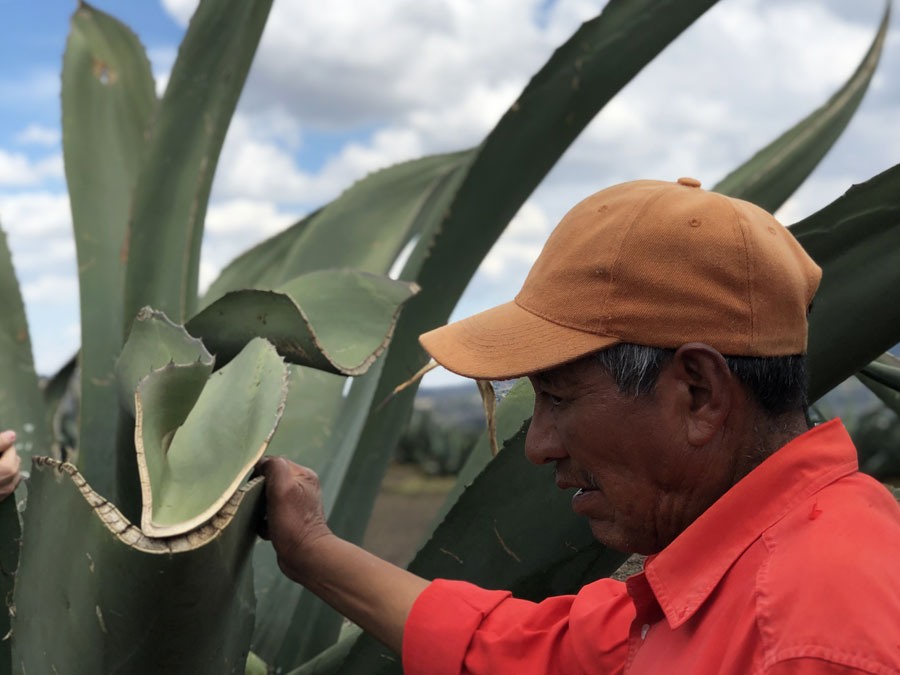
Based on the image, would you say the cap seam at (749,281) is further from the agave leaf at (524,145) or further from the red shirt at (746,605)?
the agave leaf at (524,145)

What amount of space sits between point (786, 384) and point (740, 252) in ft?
0.32

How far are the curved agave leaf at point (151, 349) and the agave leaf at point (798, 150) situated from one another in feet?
2.69

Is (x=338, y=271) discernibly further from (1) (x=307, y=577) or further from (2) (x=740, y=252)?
(2) (x=740, y=252)

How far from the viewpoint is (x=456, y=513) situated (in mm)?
916

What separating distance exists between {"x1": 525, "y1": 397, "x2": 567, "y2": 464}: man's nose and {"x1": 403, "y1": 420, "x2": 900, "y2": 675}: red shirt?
4.3 inches

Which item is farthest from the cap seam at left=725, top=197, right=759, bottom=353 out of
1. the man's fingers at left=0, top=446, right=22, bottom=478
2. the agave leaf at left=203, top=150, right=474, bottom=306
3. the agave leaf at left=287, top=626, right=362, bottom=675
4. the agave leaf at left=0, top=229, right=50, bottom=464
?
the agave leaf at left=0, top=229, right=50, bottom=464

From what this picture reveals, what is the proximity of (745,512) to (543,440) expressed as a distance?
165mm

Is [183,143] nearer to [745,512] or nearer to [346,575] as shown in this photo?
[346,575]

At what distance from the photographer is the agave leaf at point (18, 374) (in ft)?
4.25

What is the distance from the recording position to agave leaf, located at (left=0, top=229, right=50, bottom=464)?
129cm

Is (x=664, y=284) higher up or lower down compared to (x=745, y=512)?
higher up

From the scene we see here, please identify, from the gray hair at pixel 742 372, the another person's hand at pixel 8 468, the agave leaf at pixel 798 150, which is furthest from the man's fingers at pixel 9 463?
the agave leaf at pixel 798 150

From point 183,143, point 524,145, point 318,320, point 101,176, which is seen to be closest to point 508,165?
point 524,145

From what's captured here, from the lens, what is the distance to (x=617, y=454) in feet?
2.26
